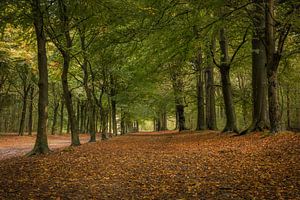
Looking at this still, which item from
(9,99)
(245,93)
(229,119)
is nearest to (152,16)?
(229,119)

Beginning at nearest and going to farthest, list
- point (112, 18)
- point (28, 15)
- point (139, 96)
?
point (28, 15) → point (112, 18) → point (139, 96)

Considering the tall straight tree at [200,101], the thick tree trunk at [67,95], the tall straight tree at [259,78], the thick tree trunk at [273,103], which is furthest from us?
the tall straight tree at [200,101]

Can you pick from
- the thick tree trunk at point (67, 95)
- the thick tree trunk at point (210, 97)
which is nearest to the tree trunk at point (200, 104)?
the thick tree trunk at point (210, 97)

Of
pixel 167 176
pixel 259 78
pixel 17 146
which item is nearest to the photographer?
pixel 167 176

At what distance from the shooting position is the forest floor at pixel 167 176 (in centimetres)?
627

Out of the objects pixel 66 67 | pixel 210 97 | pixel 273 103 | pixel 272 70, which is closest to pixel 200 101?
pixel 210 97

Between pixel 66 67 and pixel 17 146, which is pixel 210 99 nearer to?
pixel 66 67

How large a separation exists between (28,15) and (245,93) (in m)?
22.4

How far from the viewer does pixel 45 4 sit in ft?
42.1

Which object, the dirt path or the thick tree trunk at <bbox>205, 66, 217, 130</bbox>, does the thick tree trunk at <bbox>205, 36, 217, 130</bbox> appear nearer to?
the thick tree trunk at <bbox>205, 66, 217, 130</bbox>

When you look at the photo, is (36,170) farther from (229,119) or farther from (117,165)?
(229,119)

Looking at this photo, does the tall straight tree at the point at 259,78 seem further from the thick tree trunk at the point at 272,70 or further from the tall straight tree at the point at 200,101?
the tall straight tree at the point at 200,101

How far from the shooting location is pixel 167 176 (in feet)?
26.2

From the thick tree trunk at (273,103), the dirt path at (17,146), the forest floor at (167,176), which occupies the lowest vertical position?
the dirt path at (17,146)
